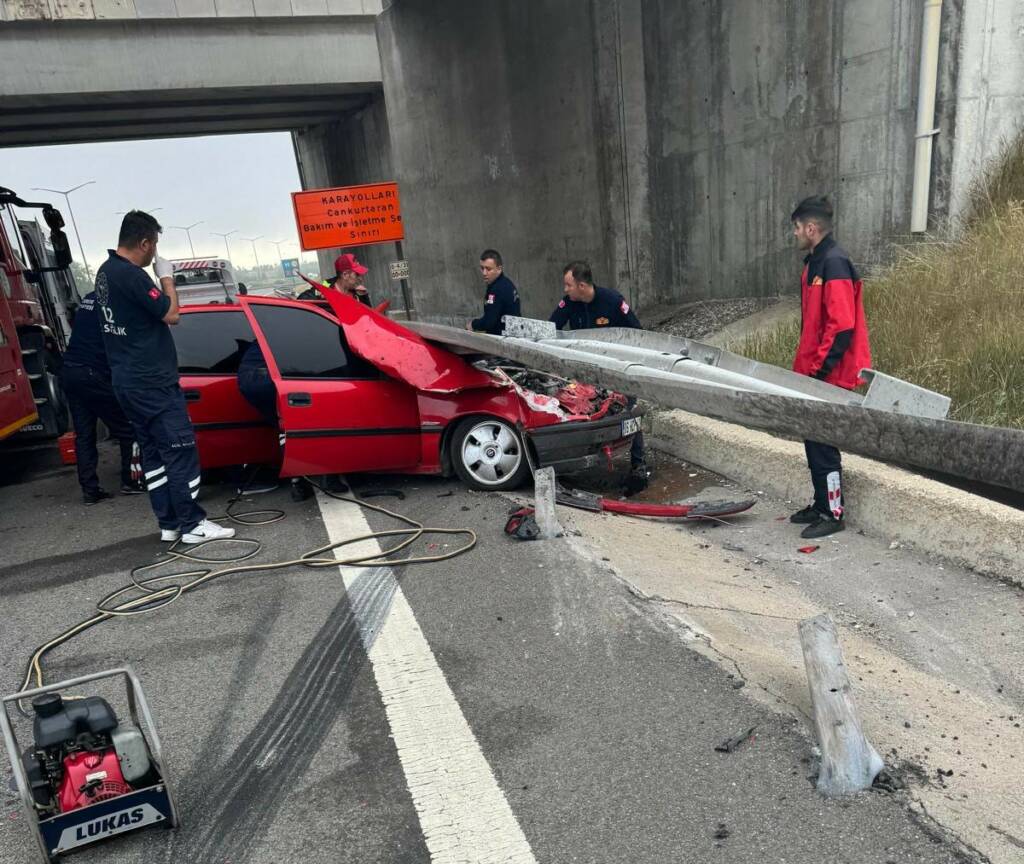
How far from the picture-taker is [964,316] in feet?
19.2

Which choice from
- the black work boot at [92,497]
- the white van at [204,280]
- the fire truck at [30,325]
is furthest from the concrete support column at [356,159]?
the black work boot at [92,497]

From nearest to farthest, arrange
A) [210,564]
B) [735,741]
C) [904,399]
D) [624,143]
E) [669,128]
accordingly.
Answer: [904,399]
[735,741]
[210,564]
[669,128]
[624,143]

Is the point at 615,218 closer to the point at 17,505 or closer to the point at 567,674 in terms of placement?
the point at 17,505

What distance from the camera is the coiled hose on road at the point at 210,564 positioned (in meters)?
4.04

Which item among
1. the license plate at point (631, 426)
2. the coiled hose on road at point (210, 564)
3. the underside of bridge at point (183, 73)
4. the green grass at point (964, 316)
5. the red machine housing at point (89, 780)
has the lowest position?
the coiled hose on road at point (210, 564)

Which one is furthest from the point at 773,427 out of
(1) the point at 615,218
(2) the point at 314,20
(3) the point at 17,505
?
(2) the point at 314,20

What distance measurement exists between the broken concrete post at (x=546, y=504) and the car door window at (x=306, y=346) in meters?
1.72

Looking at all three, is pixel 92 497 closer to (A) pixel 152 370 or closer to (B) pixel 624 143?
(A) pixel 152 370

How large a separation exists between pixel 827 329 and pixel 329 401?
3305 mm

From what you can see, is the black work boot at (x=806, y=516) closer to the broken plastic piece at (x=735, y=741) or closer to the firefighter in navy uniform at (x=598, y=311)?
the firefighter in navy uniform at (x=598, y=311)

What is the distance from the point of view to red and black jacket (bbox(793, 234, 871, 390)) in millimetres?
4547

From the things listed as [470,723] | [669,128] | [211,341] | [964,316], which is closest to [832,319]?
[964,316]

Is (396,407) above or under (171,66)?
under

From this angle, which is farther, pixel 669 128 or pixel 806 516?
pixel 669 128
